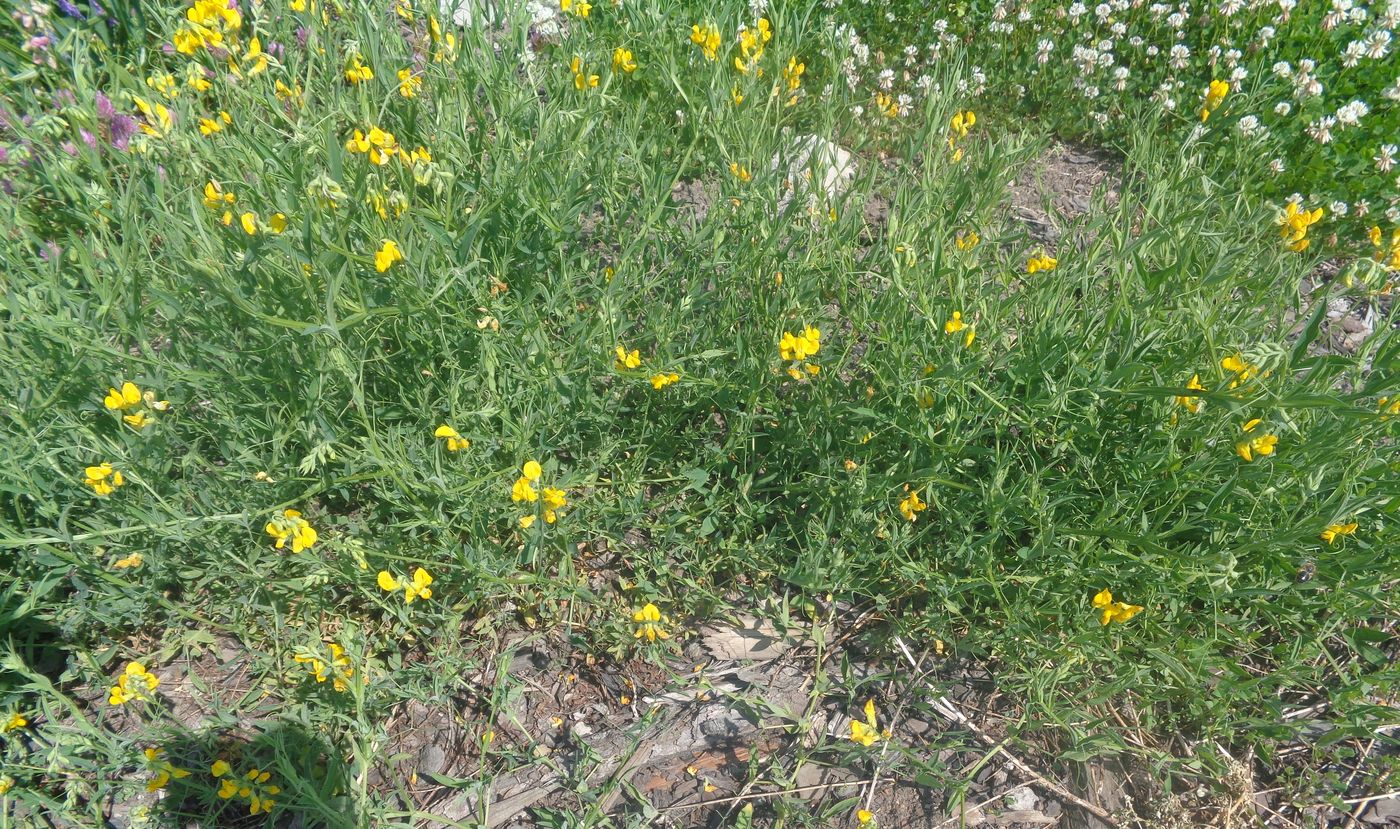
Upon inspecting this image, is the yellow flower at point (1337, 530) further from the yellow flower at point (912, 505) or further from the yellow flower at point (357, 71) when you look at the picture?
the yellow flower at point (357, 71)

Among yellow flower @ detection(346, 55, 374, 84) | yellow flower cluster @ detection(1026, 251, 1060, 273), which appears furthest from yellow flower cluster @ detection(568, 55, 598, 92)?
yellow flower cluster @ detection(1026, 251, 1060, 273)

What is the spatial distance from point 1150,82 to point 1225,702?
3080 mm

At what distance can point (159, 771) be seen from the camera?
2.13 meters

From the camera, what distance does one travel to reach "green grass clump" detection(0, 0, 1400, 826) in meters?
2.13

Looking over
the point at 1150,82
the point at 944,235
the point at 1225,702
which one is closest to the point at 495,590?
the point at 944,235

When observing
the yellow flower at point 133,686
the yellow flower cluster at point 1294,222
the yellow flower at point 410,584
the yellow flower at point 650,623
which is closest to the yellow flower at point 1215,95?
the yellow flower cluster at point 1294,222

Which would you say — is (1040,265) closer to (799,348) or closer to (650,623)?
(799,348)

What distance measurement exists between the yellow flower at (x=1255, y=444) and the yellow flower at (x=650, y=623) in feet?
4.69

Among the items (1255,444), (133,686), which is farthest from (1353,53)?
(133,686)

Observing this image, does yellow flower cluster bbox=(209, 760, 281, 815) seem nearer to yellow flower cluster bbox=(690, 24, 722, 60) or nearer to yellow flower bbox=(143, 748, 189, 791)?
yellow flower bbox=(143, 748, 189, 791)

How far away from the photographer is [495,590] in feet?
7.81

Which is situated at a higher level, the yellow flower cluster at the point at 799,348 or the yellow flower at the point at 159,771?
the yellow flower cluster at the point at 799,348

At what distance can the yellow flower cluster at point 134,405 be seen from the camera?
6.73 feet

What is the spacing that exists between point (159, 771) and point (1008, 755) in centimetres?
217
